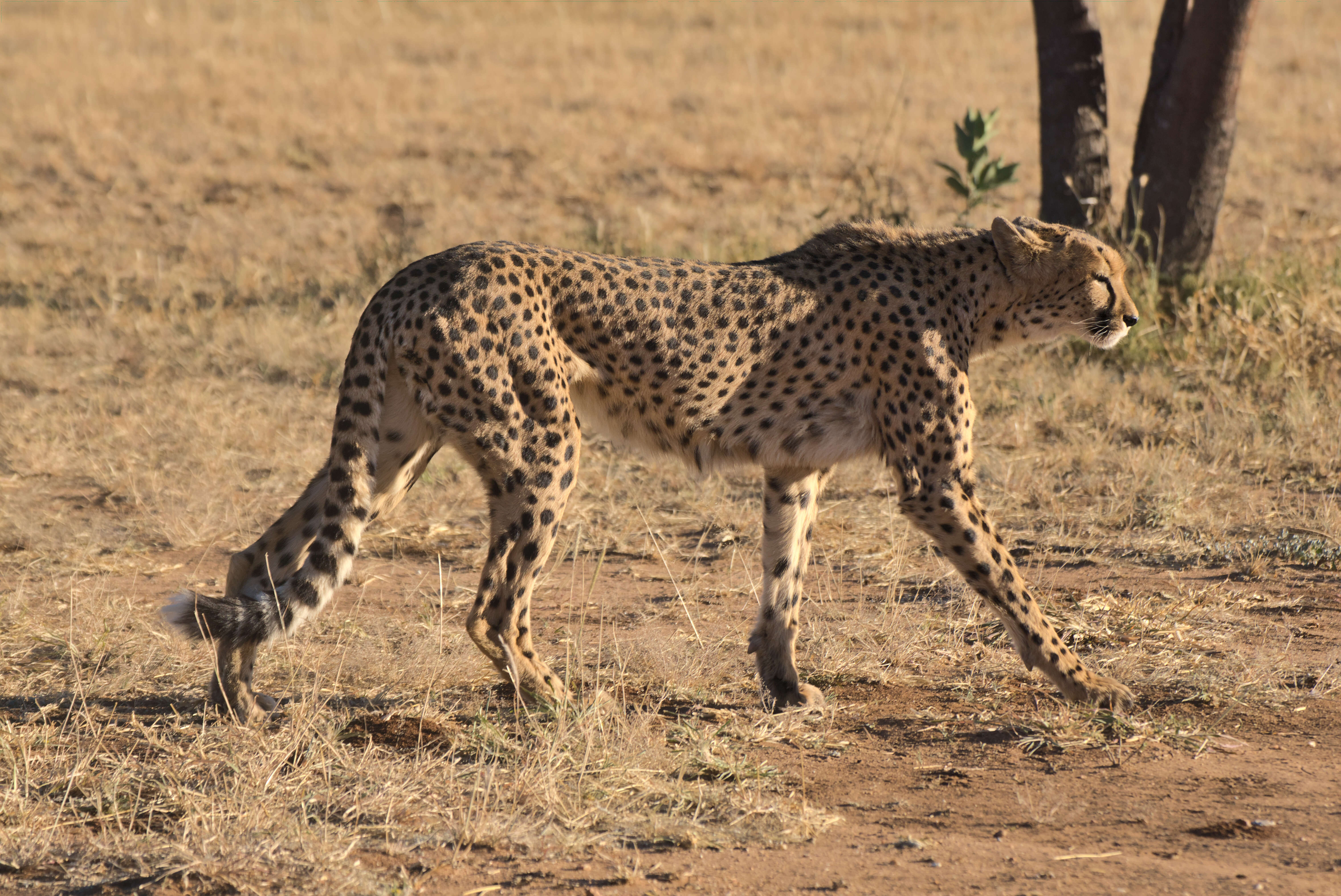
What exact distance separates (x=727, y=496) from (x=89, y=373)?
3738 millimetres

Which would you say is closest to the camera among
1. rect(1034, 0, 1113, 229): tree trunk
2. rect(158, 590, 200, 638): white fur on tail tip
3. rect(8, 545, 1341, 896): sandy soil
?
rect(8, 545, 1341, 896): sandy soil

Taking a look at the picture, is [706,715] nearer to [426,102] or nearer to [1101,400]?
[1101,400]

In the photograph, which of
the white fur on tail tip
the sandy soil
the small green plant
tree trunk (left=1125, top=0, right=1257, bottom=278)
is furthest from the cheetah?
tree trunk (left=1125, top=0, right=1257, bottom=278)

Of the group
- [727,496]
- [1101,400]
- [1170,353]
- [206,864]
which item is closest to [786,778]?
[206,864]

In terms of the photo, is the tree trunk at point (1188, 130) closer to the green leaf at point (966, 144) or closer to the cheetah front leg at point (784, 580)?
the green leaf at point (966, 144)

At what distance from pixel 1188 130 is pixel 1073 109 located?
660mm

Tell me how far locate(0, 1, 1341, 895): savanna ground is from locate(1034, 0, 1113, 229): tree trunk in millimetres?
901

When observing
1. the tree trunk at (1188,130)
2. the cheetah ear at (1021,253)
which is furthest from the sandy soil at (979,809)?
the tree trunk at (1188,130)

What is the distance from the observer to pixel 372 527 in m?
5.76

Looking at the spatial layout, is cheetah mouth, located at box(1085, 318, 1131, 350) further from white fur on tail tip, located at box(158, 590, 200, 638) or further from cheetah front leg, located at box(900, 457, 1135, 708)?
white fur on tail tip, located at box(158, 590, 200, 638)

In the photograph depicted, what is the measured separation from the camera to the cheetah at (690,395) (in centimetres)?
382

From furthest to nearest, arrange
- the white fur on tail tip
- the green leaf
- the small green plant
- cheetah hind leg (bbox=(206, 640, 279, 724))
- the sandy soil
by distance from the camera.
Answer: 1. the green leaf
2. the small green plant
3. cheetah hind leg (bbox=(206, 640, 279, 724))
4. the white fur on tail tip
5. the sandy soil

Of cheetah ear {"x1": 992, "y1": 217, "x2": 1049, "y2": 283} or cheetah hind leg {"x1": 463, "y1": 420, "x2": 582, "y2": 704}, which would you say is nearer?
cheetah hind leg {"x1": 463, "y1": 420, "x2": 582, "y2": 704}

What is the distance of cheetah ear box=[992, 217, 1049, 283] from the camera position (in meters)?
4.43
